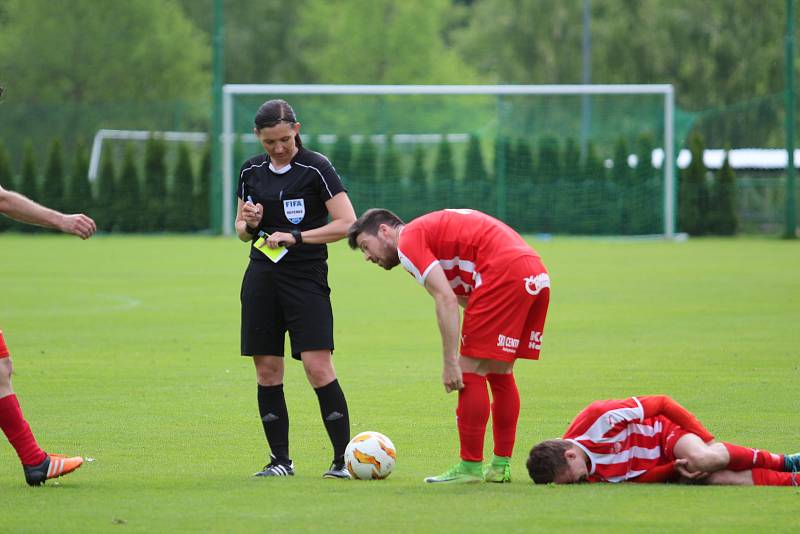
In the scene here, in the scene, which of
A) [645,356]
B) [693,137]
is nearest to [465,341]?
[645,356]

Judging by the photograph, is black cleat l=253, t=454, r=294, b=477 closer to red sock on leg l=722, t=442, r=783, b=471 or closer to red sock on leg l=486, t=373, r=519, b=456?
red sock on leg l=486, t=373, r=519, b=456

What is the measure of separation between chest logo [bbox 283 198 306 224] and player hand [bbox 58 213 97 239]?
3.53 ft

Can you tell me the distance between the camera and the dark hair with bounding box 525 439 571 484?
279 inches

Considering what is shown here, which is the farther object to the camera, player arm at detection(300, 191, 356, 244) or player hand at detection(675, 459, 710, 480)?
player arm at detection(300, 191, 356, 244)

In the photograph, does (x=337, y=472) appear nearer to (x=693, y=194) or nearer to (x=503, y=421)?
(x=503, y=421)

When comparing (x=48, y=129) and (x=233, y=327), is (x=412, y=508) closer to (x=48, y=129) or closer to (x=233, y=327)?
(x=233, y=327)

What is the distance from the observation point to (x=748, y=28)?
5734 cm

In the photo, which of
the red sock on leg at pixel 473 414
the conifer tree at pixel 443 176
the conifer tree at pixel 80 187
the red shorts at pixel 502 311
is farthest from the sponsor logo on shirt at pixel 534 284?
the conifer tree at pixel 80 187

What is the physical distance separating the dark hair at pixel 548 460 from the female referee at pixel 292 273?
112cm

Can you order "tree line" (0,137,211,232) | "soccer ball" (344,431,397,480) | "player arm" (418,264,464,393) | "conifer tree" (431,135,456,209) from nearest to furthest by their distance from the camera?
"player arm" (418,264,464,393) → "soccer ball" (344,431,397,480) → "conifer tree" (431,135,456,209) → "tree line" (0,137,211,232)

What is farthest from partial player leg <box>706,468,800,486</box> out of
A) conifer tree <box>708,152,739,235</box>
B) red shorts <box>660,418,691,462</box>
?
conifer tree <box>708,152,739,235</box>

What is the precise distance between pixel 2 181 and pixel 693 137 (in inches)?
Result: 735

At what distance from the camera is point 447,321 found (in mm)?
6949

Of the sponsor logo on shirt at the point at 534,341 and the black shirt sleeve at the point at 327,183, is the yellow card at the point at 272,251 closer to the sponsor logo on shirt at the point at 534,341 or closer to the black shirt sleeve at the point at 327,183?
the black shirt sleeve at the point at 327,183
